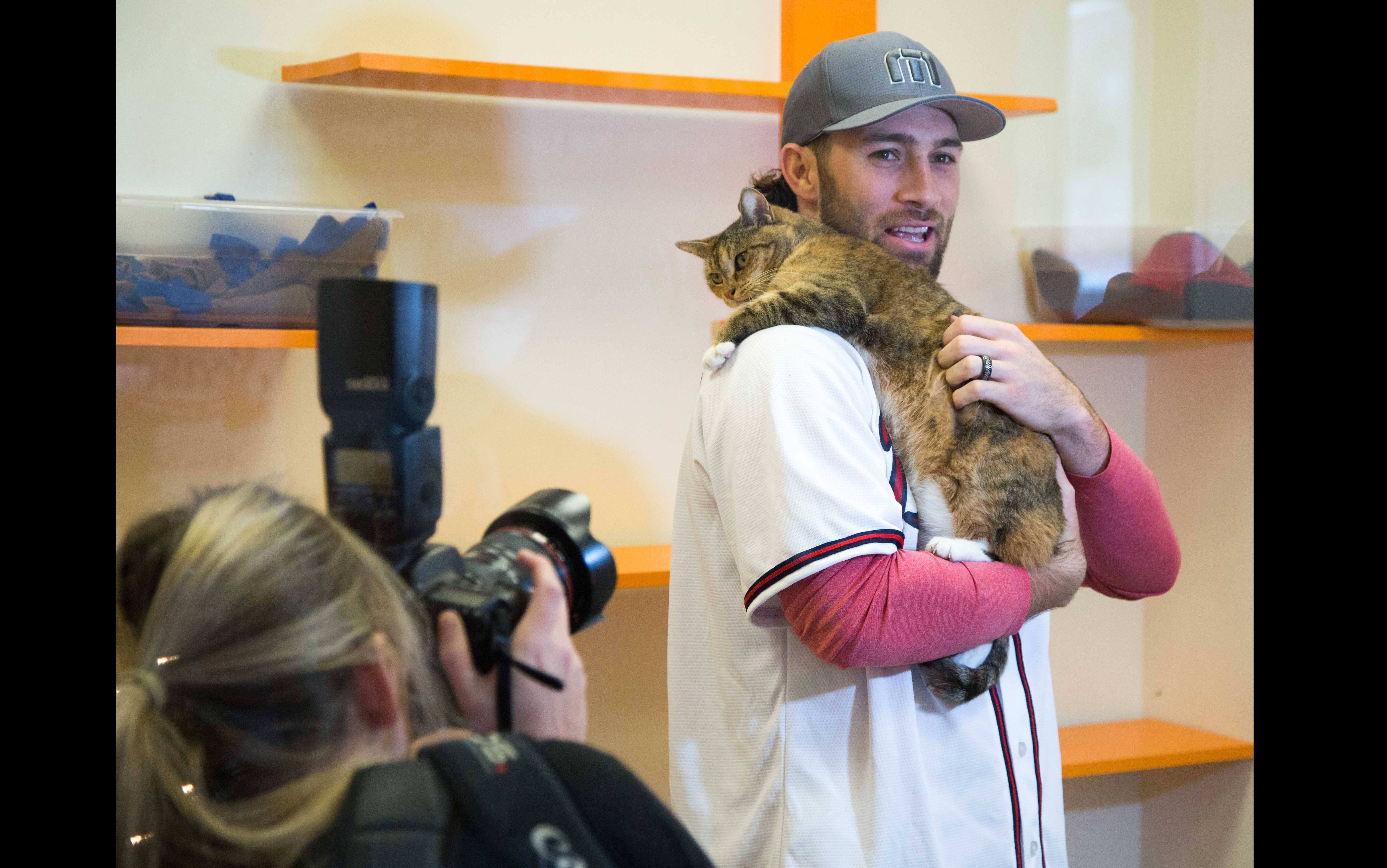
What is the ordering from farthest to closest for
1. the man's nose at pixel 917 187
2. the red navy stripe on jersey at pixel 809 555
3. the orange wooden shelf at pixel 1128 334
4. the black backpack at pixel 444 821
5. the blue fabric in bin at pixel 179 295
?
the orange wooden shelf at pixel 1128 334
the man's nose at pixel 917 187
the red navy stripe on jersey at pixel 809 555
the blue fabric in bin at pixel 179 295
the black backpack at pixel 444 821

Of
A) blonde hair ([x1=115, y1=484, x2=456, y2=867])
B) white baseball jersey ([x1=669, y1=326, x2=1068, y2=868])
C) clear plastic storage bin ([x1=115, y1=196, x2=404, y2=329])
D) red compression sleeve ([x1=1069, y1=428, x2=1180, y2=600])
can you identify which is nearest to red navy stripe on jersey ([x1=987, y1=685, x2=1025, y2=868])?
white baseball jersey ([x1=669, y1=326, x2=1068, y2=868])

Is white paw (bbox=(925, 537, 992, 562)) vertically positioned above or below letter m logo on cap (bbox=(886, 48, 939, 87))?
below

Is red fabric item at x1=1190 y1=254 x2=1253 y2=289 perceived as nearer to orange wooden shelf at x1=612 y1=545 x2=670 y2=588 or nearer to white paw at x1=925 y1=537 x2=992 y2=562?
white paw at x1=925 y1=537 x2=992 y2=562

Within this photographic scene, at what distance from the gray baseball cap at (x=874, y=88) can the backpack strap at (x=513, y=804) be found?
27.0 inches

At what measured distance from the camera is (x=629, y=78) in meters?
0.95

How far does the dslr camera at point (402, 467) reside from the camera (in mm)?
557

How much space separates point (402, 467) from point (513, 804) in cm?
21

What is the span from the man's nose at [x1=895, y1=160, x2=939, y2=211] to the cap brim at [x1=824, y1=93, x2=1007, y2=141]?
6 centimetres

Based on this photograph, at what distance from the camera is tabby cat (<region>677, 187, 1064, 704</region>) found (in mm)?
911

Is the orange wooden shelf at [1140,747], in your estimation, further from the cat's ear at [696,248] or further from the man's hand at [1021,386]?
the cat's ear at [696,248]

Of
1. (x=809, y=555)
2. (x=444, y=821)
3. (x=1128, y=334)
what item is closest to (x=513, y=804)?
(x=444, y=821)

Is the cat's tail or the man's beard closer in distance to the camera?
the cat's tail

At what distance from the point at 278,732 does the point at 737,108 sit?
82 cm

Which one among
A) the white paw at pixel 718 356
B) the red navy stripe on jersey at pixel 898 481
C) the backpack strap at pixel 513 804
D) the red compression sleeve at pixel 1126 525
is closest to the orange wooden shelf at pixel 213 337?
the backpack strap at pixel 513 804
